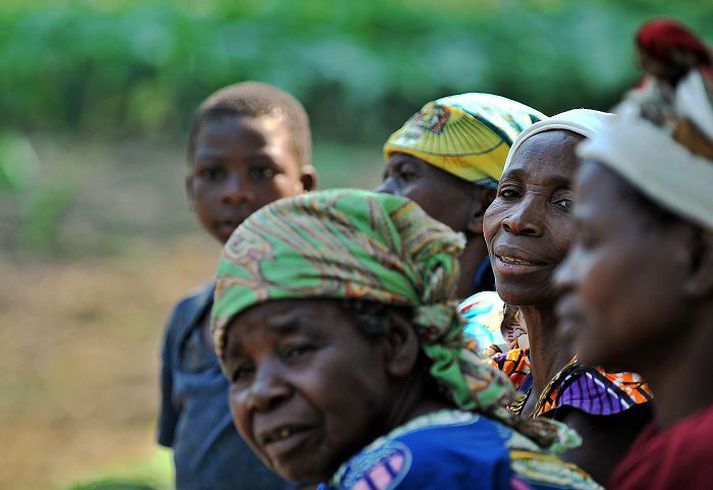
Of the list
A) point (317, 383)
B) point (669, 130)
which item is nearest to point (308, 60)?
point (317, 383)

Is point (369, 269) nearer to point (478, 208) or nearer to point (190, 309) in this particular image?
point (478, 208)

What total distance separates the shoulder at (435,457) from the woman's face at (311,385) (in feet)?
0.32

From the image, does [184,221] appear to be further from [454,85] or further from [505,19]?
[505,19]

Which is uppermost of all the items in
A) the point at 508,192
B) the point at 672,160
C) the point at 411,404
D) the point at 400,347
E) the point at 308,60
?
the point at 672,160

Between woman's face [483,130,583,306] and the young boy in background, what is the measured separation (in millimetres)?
1609

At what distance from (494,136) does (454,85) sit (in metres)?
7.07

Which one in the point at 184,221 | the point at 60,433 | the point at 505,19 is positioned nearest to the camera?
the point at 60,433

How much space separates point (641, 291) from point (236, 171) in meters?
3.32

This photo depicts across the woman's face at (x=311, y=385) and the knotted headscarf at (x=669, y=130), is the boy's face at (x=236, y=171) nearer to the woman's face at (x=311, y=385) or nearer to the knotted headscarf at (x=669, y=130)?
the woman's face at (x=311, y=385)

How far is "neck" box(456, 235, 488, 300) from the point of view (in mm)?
4277

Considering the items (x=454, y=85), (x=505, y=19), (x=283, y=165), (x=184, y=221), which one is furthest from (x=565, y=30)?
(x=283, y=165)

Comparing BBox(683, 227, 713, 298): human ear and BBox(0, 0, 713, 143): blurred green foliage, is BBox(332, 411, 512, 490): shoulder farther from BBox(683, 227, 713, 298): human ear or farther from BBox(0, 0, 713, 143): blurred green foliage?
BBox(0, 0, 713, 143): blurred green foliage

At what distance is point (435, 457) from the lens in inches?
93.0

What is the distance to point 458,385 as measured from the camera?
260 centimetres
